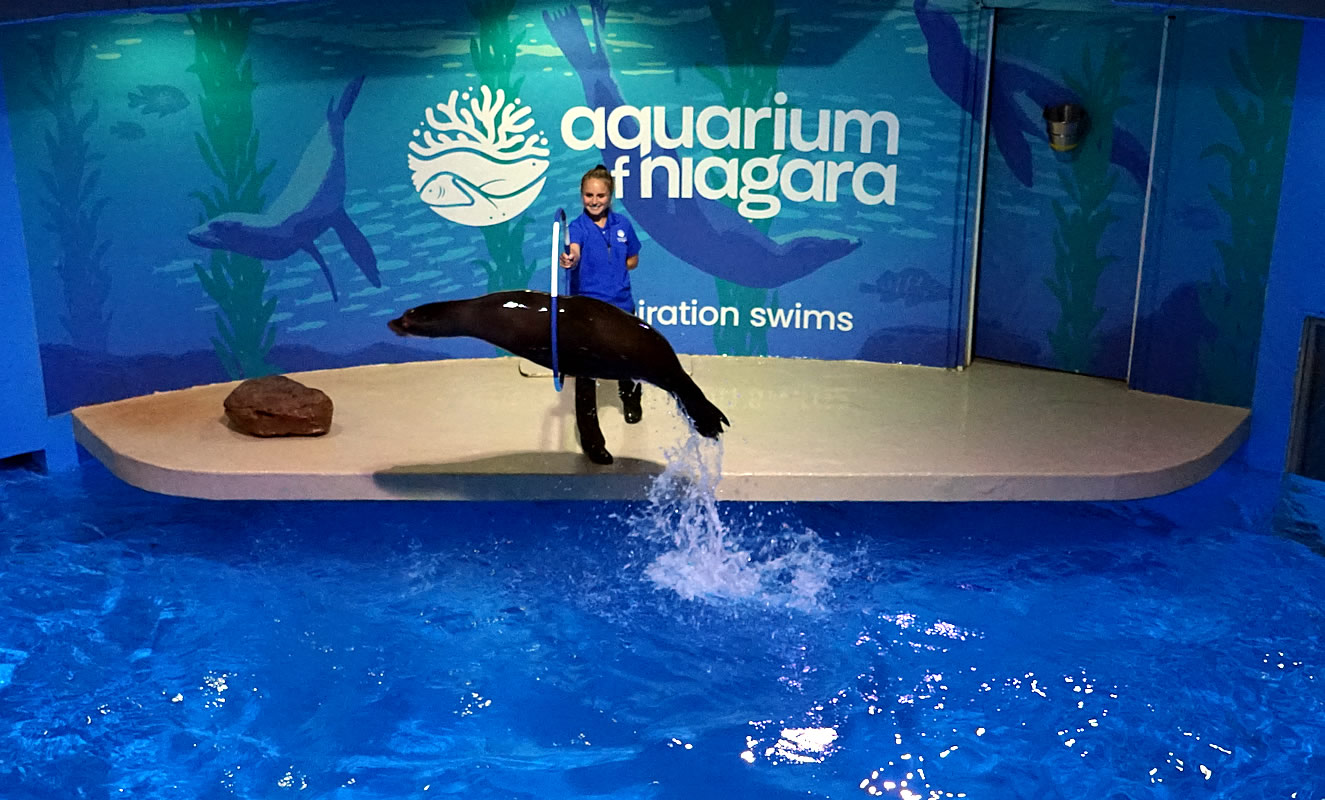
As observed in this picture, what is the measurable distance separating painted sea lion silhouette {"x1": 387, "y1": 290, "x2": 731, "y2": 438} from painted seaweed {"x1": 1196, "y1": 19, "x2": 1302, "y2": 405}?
3728 millimetres

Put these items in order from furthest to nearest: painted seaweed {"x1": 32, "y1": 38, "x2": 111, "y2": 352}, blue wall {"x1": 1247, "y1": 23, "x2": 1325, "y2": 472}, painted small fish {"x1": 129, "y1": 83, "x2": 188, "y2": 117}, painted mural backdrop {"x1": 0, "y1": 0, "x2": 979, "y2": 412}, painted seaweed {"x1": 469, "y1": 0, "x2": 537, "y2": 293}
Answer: painted seaweed {"x1": 469, "y1": 0, "x2": 537, "y2": 293} < painted mural backdrop {"x1": 0, "y1": 0, "x2": 979, "y2": 412} < painted small fish {"x1": 129, "y1": 83, "x2": 188, "y2": 117} < painted seaweed {"x1": 32, "y1": 38, "x2": 111, "y2": 352} < blue wall {"x1": 1247, "y1": 23, "x2": 1325, "y2": 472}

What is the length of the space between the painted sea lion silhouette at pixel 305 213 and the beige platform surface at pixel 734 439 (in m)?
0.84

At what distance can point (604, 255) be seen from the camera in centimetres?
625

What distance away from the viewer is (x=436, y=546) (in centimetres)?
633

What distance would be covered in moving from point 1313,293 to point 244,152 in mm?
6195

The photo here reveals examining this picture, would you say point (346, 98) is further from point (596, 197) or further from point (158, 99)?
point (596, 197)

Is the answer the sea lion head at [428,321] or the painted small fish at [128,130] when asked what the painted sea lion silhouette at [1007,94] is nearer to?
the sea lion head at [428,321]

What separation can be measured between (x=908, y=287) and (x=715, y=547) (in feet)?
10.0

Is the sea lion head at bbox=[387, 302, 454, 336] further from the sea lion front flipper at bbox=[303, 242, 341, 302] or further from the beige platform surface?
the sea lion front flipper at bbox=[303, 242, 341, 302]

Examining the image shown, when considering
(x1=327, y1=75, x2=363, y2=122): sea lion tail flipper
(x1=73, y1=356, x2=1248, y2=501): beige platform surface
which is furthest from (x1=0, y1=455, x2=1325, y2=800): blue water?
(x1=327, y1=75, x2=363, y2=122): sea lion tail flipper

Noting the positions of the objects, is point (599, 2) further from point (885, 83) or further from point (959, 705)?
point (959, 705)

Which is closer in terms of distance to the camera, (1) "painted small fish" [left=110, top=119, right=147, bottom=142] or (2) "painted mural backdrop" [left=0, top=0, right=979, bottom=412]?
(1) "painted small fish" [left=110, top=119, right=147, bottom=142]

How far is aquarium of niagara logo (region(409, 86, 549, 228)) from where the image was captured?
8.22 m

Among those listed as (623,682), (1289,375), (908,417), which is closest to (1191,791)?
(623,682)
